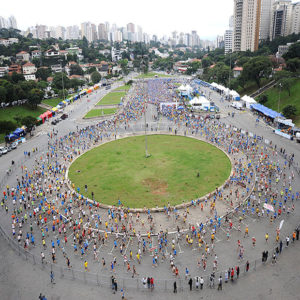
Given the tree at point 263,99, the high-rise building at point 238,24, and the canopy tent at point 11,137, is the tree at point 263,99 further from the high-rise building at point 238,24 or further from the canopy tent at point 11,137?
the high-rise building at point 238,24

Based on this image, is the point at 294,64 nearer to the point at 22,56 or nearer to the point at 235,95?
the point at 235,95

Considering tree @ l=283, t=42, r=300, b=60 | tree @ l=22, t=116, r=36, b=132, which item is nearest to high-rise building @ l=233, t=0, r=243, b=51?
tree @ l=283, t=42, r=300, b=60

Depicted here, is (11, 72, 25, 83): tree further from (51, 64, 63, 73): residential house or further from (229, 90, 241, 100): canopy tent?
(229, 90, 241, 100): canopy tent

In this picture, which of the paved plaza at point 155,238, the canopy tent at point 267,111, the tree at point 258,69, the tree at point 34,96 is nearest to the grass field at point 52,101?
the tree at point 34,96

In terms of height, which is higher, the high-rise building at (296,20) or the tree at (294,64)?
the high-rise building at (296,20)

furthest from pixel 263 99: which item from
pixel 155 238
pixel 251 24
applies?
pixel 251 24

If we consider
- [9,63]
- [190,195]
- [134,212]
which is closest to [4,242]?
[134,212]
